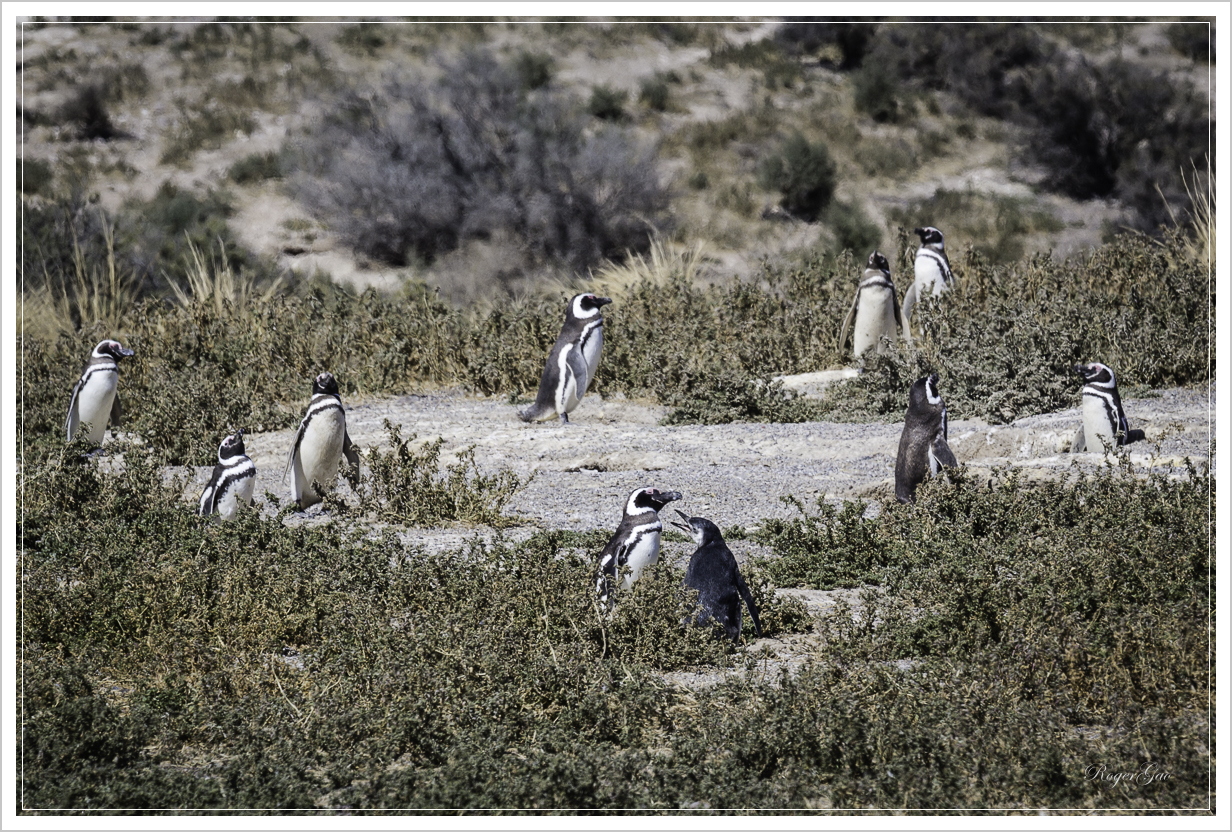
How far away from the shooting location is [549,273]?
1927cm

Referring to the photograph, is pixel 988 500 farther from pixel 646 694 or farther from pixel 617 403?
pixel 617 403

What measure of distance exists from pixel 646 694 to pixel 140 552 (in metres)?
2.66

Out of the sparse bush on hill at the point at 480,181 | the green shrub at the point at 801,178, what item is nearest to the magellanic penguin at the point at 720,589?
the sparse bush on hill at the point at 480,181

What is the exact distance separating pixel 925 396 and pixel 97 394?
5.88 meters

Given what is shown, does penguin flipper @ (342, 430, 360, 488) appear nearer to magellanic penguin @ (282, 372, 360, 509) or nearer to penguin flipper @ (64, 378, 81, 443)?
magellanic penguin @ (282, 372, 360, 509)

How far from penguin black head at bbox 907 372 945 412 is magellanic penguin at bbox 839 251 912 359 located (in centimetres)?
336

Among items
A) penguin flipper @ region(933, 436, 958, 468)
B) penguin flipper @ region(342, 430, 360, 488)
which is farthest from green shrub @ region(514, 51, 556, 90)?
penguin flipper @ region(933, 436, 958, 468)

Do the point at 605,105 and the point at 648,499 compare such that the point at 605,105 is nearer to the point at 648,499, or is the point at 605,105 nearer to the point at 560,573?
the point at 648,499

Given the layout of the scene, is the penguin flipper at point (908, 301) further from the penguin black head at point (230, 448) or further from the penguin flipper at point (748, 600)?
the penguin flipper at point (748, 600)

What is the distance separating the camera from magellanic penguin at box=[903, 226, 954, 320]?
10594 mm

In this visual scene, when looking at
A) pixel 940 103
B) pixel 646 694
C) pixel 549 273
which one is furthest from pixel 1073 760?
pixel 940 103

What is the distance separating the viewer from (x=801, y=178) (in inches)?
907

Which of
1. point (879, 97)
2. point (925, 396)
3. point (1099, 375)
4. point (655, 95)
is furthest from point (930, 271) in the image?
point (879, 97)

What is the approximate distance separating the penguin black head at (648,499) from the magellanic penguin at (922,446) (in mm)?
1913
